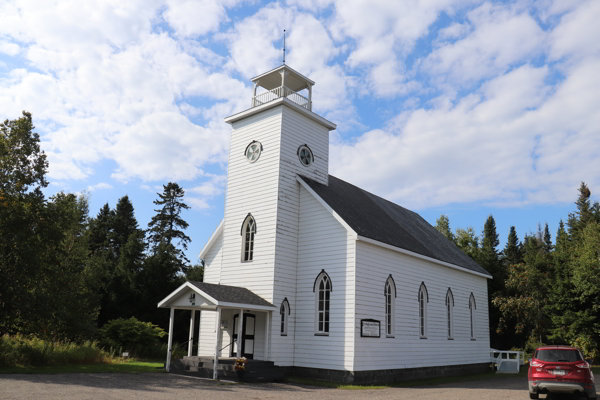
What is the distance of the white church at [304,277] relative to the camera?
19.2 m

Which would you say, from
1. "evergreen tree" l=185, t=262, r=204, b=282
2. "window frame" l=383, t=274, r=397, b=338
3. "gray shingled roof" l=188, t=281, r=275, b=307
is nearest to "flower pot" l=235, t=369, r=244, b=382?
"gray shingled roof" l=188, t=281, r=275, b=307

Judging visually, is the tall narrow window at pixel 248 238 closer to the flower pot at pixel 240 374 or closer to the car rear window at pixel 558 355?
the flower pot at pixel 240 374

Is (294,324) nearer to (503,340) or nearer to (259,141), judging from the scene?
(259,141)

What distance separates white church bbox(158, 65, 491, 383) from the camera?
19.2 meters

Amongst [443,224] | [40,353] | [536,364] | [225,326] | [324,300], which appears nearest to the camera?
[536,364]

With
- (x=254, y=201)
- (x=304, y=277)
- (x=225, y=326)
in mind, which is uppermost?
(x=254, y=201)

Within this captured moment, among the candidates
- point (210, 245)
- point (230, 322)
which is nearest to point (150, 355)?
point (210, 245)

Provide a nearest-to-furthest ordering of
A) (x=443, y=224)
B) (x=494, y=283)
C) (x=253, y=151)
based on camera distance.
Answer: (x=253, y=151) < (x=494, y=283) < (x=443, y=224)

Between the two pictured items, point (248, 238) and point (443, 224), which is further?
point (443, 224)

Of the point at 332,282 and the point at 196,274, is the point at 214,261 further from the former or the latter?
the point at 196,274

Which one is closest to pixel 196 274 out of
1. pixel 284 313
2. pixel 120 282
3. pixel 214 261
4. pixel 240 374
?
pixel 120 282

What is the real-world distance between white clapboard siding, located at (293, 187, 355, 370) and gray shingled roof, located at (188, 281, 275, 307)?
5.85 feet

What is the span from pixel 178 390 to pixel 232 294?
5.17 metres

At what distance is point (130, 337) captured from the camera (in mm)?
28891
